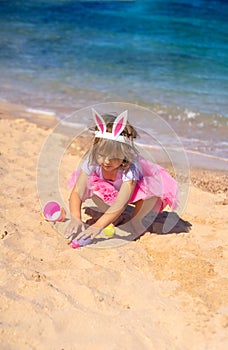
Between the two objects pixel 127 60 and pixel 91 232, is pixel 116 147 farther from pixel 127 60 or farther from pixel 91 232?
pixel 127 60

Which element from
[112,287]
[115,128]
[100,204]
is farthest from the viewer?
[100,204]

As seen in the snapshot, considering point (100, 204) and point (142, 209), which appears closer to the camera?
point (142, 209)

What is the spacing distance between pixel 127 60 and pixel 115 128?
707cm

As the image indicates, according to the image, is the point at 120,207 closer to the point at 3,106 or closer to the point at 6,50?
the point at 3,106

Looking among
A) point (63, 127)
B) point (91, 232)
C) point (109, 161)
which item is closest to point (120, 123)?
point (109, 161)

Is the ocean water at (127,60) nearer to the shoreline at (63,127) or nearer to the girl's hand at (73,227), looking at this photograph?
the shoreline at (63,127)

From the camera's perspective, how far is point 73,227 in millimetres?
3346

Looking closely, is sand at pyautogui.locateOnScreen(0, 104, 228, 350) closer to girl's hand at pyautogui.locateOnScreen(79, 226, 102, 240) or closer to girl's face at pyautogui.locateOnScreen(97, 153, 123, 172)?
girl's hand at pyautogui.locateOnScreen(79, 226, 102, 240)

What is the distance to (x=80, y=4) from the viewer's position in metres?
17.1

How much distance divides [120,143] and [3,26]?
438 inches

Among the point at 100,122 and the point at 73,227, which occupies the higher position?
the point at 100,122

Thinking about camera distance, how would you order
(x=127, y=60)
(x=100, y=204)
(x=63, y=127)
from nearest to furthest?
1. (x=100, y=204)
2. (x=63, y=127)
3. (x=127, y=60)

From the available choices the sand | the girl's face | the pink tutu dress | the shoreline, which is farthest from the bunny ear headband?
the shoreline

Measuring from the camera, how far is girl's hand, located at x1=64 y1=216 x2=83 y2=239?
333 centimetres
